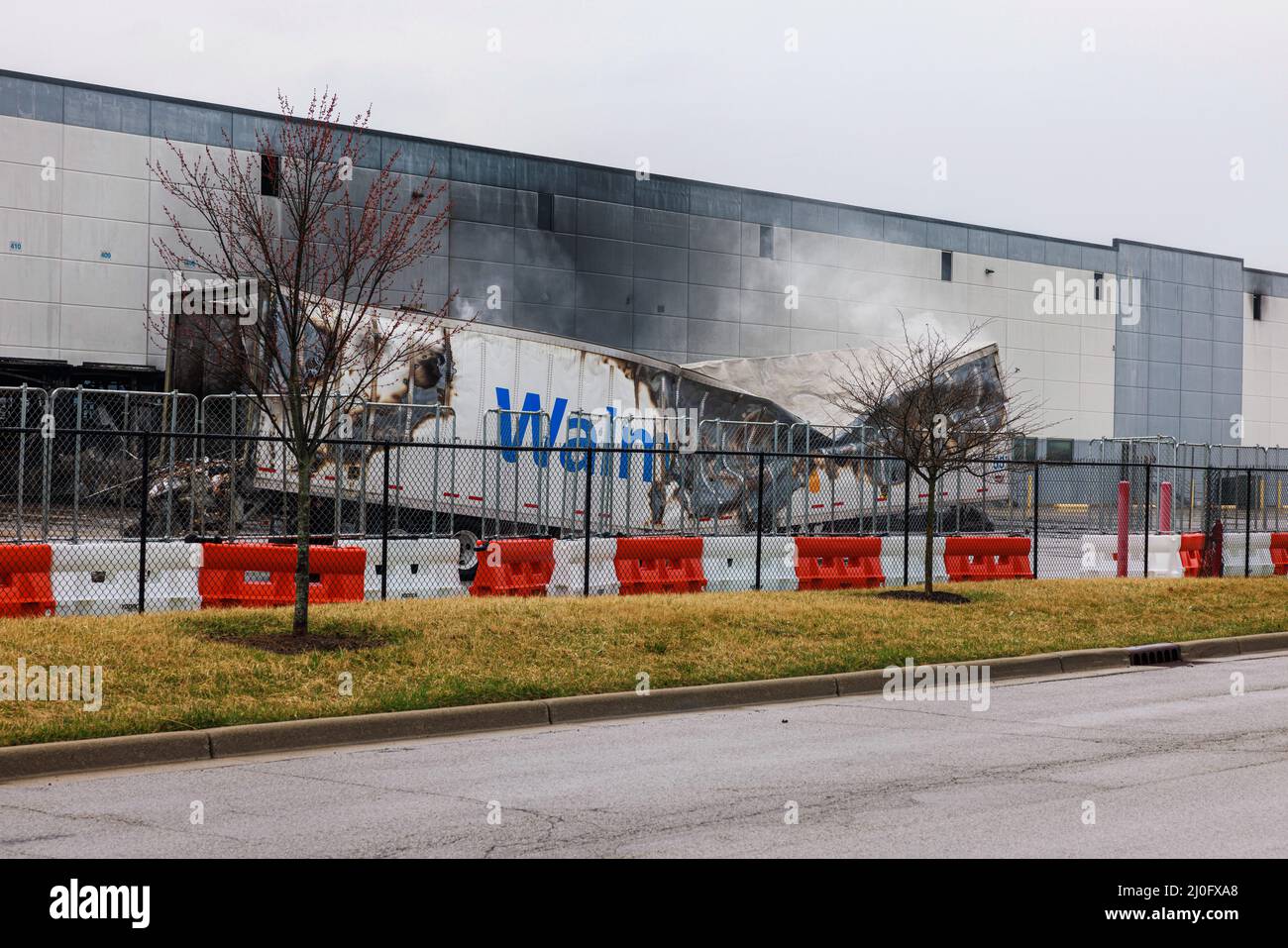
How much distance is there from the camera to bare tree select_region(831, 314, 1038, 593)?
1803 centimetres

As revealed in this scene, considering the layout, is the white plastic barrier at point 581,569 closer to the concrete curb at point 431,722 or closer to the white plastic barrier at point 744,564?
the white plastic barrier at point 744,564

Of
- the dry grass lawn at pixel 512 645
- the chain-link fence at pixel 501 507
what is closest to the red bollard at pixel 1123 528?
the chain-link fence at pixel 501 507

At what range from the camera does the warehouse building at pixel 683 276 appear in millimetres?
34875

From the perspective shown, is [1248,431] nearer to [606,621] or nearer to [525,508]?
[525,508]

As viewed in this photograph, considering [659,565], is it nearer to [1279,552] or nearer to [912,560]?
[912,560]

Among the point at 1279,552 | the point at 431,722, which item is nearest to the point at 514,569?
the point at 431,722

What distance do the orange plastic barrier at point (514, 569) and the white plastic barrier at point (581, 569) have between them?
1.03 meters

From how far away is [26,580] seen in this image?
14109 mm

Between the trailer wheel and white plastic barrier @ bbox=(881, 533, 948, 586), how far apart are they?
21.4 feet

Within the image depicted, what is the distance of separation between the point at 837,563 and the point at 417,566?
6135 millimetres

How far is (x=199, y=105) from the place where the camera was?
121 ft

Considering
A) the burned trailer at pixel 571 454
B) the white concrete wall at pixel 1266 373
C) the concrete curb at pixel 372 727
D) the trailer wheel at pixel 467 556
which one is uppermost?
the white concrete wall at pixel 1266 373
